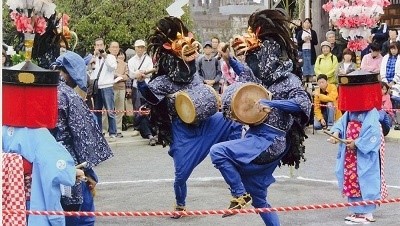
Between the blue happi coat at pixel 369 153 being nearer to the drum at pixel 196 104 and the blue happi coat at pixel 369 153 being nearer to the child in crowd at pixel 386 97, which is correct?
the drum at pixel 196 104

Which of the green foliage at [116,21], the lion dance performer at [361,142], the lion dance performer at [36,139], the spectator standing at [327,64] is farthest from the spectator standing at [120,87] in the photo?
the lion dance performer at [36,139]

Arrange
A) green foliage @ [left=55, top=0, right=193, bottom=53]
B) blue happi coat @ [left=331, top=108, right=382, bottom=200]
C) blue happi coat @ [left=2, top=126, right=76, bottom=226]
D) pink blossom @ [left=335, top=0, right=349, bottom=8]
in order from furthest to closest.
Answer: green foliage @ [left=55, top=0, right=193, bottom=53] < pink blossom @ [left=335, top=0, right=349, bottom=8] < blue happi coat @ [left=331, top=108, right=382, bottom=200] < blue happi coat @ [left=2, top=126, right=76, bottom=226]

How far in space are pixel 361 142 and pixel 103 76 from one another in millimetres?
6714

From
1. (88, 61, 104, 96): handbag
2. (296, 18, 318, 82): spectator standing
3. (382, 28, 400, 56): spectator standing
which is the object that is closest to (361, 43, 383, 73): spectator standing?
(382, 28, 400, 56): spectator standing

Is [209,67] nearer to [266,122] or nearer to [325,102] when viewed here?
[325,102]

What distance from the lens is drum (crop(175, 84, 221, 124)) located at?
799 cm

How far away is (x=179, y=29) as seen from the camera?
27.4ft

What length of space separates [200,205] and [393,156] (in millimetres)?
4328

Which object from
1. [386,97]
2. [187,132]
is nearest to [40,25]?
[187,132]

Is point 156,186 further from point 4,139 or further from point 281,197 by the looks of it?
point 4,139

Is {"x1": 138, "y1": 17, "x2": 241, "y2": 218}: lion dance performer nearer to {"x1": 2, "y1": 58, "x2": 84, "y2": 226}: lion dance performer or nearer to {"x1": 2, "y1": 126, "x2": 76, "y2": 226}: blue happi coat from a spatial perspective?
{"x1": 2, "y1": 58, "x2": 84, "y2": 226}: lion dance performer

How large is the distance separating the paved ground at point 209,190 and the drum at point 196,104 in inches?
40.7

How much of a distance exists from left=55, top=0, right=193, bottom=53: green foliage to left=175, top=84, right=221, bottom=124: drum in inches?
415

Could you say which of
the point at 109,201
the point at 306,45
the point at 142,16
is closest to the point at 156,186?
the point at 109,201
